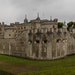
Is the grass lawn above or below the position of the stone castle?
below

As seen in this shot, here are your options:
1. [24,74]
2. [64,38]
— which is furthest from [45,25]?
[24,74]

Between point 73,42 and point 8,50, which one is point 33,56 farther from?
point 73,42

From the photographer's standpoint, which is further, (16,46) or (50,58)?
(16,46)

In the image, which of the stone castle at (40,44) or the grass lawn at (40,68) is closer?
the grass lawn at (40,68)

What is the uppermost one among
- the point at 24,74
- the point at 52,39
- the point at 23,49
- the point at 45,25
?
the point at 45,25

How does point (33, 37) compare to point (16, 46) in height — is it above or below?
above

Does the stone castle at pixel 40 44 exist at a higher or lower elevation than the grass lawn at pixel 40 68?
higher

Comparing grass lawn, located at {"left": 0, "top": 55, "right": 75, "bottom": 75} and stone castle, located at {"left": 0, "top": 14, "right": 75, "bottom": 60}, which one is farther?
stone castle, located at {"left": 0, "top": 14, "right": 75, "bottom": 60}

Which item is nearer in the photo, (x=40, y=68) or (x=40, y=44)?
(x=40, y=68)

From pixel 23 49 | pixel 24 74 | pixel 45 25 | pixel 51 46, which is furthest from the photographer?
pixel 45 25

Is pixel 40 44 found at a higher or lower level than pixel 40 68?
higher

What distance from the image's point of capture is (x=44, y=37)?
25.2m

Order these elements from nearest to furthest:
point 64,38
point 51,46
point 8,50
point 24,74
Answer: point 24,74 < point 51,46 < point 64,38 < point 8,50

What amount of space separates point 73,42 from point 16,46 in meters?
16.7
